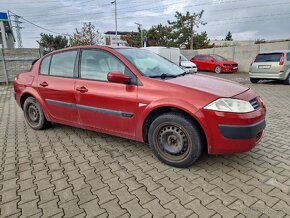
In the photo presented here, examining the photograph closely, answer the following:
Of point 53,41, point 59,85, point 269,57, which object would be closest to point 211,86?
point 59,85

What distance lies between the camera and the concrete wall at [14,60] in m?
11.7

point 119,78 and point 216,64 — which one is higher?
point 119,78

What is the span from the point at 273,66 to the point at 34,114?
33.0 ft

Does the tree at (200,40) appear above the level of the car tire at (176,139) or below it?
above

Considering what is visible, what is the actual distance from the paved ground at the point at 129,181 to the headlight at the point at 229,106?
83 cm

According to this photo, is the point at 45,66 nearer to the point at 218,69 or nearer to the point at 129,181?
the point at 129,181

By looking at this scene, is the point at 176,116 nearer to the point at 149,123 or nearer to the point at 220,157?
the point at 149,123

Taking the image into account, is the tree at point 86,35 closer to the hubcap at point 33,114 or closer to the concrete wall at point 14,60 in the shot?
the concrete wall at point 14,60

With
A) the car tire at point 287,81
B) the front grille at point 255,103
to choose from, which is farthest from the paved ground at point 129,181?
the car tire at point 287,81

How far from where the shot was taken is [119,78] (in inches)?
121

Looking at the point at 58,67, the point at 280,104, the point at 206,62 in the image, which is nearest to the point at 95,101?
the point at 58,67

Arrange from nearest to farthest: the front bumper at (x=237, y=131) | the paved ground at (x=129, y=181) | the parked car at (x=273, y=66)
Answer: the paved ground at (x=129, y=181)
the front bumper at (x=237, y=131)
the parked car at (x=273, y=66)

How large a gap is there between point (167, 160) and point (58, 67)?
99.8 inches

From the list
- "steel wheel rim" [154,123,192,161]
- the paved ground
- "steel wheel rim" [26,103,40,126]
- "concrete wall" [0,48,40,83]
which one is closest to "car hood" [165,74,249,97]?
"steel wheel rim" [154,123,192,161]
